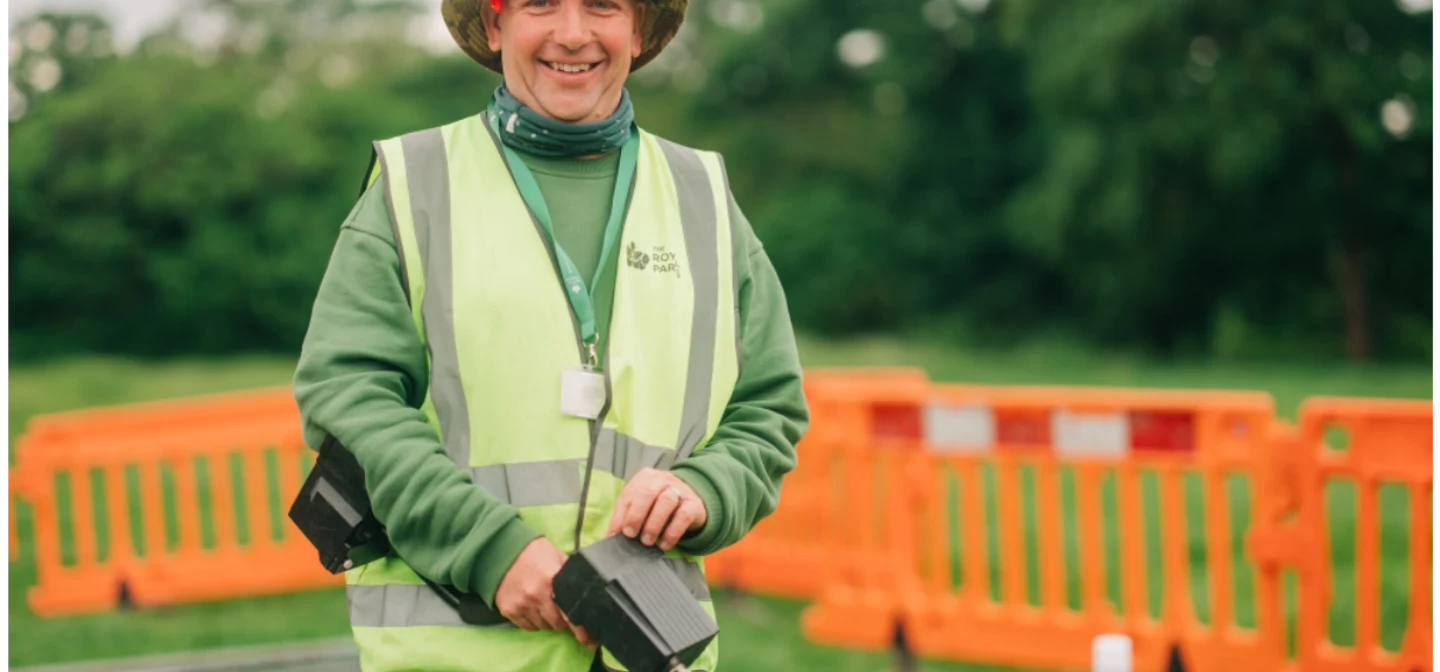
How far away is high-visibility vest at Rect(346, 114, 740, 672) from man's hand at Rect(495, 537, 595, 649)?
0.19ft

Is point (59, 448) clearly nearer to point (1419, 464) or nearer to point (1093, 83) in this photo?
point (1419, 464)

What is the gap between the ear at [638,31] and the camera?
2.39 metres

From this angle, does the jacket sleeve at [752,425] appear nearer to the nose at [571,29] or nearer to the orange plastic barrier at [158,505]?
the nose at [571,29]

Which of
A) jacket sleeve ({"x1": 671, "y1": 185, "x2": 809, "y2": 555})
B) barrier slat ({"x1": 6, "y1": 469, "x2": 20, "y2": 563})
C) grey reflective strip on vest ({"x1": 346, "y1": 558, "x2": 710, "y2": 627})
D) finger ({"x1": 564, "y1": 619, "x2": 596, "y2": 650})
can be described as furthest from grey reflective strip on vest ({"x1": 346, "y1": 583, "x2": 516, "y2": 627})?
barrier slat ({"x1": 6, "y1": 469, "x2": 20, "y2": 563})

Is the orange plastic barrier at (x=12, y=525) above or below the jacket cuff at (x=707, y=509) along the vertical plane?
below

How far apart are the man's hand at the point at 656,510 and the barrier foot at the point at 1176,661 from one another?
173 inches

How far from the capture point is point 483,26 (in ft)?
7.91

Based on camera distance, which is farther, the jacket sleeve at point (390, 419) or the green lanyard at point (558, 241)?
the green lanyard at point (558, 241)

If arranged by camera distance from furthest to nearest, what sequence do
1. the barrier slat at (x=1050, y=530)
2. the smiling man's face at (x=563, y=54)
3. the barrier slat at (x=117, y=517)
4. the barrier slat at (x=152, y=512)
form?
the barrier slat at (x=152, y=512) → the barrier slat at (x=117, y=517) → the barrier slat at (x=1050, y=530) → the smiling man's face at (x=563, y=54)

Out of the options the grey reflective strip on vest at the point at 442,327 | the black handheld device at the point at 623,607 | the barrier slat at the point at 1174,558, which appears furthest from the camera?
the barrier slat at the point at 1174,558

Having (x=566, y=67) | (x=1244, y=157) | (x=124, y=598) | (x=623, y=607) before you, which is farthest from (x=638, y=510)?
(x=1244, y=157)

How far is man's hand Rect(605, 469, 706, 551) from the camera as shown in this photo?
2.11 meters

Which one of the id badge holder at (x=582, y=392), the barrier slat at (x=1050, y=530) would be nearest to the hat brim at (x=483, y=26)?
the id badge holder at (x=582, y=392)

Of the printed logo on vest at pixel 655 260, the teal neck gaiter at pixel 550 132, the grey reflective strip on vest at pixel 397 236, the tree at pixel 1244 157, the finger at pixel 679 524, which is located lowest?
the tree at pixel 1244 157
